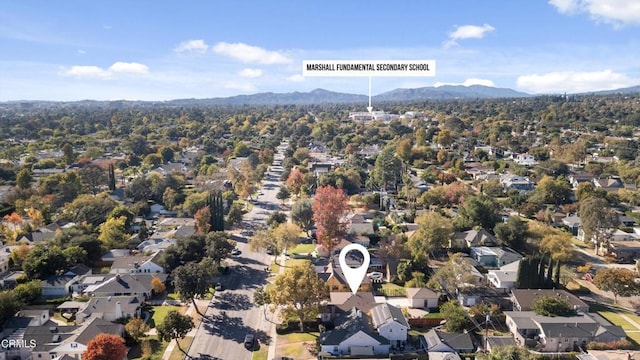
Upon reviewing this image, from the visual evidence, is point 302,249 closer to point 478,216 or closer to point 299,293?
point 299,293

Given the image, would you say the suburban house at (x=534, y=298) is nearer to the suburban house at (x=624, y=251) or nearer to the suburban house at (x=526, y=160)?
the suburban house at (x=624, y=251)

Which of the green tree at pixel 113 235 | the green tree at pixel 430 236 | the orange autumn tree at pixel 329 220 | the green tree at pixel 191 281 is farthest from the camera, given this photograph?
the green tree at pixel 113 235

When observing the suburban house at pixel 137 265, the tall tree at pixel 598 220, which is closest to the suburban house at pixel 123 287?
the suburban house at pixel 137 265

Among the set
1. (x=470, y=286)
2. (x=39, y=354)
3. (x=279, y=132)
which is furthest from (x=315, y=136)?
(x=39, y=354)

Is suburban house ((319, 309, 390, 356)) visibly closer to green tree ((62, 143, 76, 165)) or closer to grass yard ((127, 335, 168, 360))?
grass yard ((127, 335, 168, 360))

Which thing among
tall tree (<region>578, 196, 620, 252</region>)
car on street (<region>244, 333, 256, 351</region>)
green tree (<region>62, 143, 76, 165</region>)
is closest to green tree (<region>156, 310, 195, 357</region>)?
car on street (<region>244, 333, 256, 351</region>)

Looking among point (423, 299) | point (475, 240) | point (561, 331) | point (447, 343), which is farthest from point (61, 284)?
point (475, 240)
